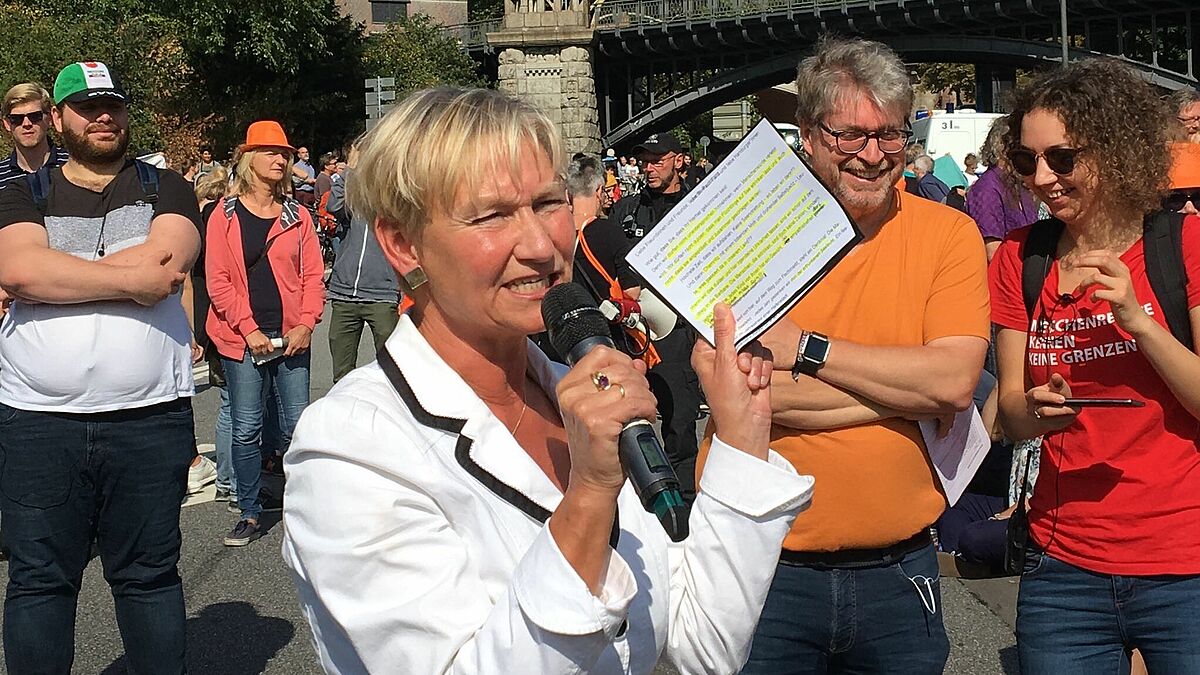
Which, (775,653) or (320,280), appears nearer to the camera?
(775,653)

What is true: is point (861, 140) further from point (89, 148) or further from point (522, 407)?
point (89, 148)

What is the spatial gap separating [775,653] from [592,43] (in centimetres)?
4506

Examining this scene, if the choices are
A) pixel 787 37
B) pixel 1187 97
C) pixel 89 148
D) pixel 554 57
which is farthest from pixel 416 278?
pixel 787 37

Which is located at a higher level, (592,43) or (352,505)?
(592,43)

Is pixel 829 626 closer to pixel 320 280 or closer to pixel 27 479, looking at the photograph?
pixel 27 479

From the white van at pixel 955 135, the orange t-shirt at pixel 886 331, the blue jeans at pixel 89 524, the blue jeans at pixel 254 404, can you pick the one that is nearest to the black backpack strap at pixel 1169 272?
the orange t-shirt at pixel 886 331

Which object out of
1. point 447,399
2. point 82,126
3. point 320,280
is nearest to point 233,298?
point 320,280

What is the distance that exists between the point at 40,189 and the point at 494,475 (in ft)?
8.38

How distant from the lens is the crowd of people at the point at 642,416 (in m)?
1.66

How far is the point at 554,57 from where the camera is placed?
45.3m

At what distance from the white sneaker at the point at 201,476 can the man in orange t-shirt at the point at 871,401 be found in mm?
5180

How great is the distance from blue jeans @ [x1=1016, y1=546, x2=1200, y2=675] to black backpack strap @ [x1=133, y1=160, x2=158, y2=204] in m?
2.71

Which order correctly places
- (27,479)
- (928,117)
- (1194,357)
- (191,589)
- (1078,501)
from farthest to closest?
(928,117), (191,589), (27,479), (1078,501), (1194,357)

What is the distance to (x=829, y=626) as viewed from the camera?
2.76 metres
